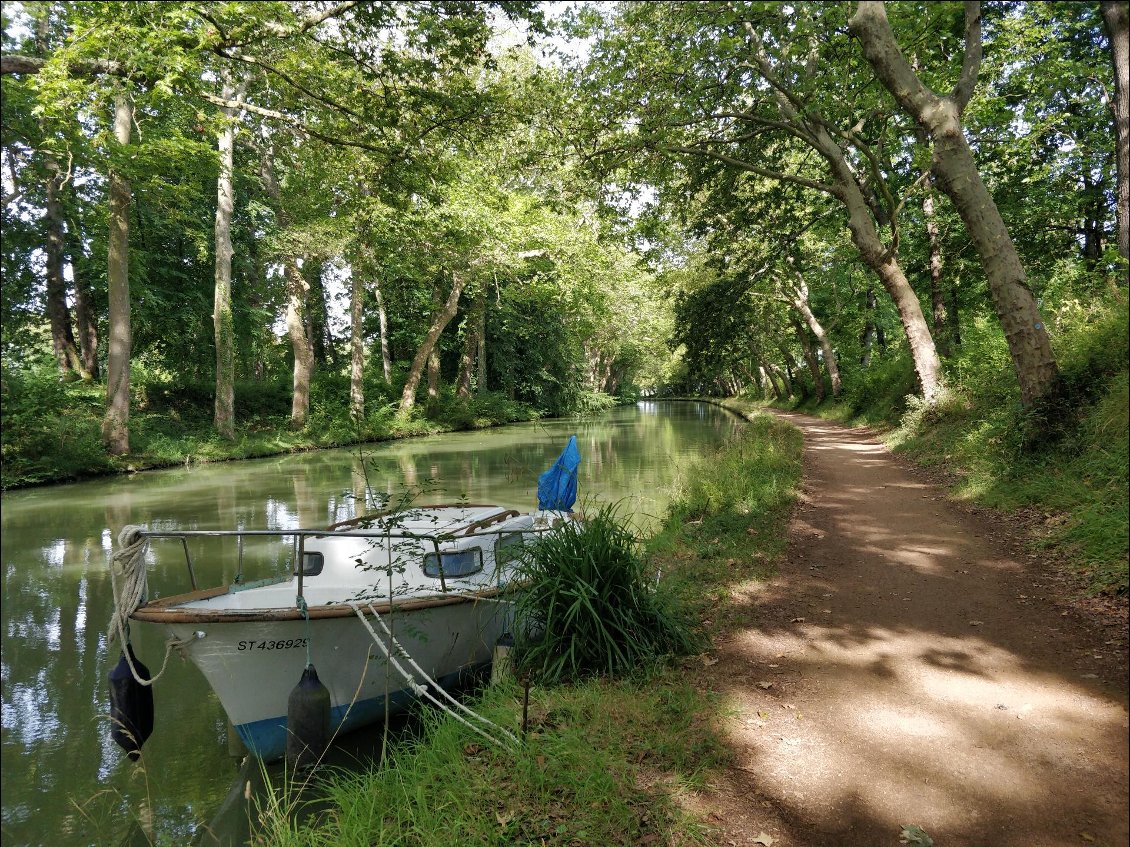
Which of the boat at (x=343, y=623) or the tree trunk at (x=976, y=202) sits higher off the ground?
the tree trunk at (x=976, y=202)

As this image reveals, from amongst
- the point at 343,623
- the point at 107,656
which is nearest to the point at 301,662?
the point at 343,623

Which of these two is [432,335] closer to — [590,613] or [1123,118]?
[590,613]

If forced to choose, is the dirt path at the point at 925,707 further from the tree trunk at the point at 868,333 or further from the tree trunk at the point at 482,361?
the tree trunk at the point at 482,361

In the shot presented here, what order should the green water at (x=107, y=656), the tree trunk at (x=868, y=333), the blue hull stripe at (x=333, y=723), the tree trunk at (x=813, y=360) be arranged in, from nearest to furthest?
the green water at (x=107, y=656) < the blue hull stripe at (x=333, y=723) < the tree trunk at (x=868, y=333) < the tree trunk at (x=813, y=360)

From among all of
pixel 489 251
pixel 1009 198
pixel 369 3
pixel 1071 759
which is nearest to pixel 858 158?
pixel 1009 198

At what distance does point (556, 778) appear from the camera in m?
3.21

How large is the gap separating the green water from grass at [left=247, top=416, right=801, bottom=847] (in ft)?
2.61

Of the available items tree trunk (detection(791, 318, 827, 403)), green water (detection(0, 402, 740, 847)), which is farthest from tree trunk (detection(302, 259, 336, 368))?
tree trunk (detection(791, 318, 827, 403))

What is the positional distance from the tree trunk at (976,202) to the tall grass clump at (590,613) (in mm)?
4916

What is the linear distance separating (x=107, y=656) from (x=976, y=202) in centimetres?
1017

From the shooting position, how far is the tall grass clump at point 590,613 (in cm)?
438

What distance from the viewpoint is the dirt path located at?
2.41 metres

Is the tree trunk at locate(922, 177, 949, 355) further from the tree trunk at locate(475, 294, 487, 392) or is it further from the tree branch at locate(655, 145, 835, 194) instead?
the tree trunk at locate(475, 294, 487, 392)

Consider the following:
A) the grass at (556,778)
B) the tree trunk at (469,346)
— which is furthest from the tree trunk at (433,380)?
the grass at (556,778)
